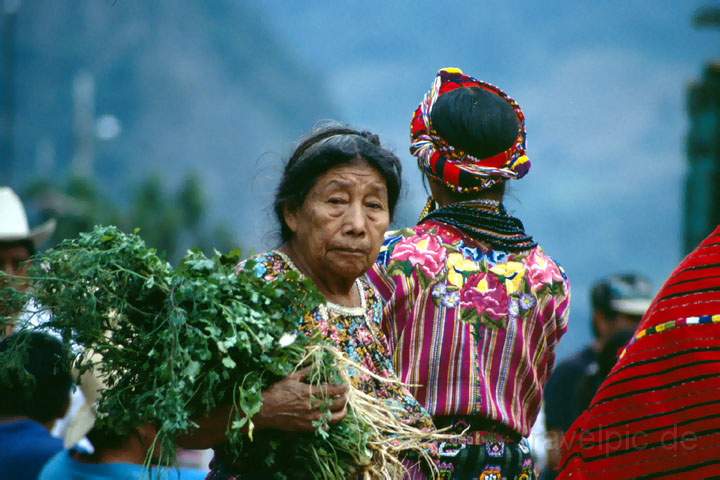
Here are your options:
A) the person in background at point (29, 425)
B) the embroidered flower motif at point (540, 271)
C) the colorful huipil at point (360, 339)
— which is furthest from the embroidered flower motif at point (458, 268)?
the person in background at point (29, 425)

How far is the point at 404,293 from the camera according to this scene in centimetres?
388

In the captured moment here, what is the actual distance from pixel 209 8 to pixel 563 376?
91448mm

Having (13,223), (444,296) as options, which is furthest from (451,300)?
(13,223)

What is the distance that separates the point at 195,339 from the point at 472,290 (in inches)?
53.4

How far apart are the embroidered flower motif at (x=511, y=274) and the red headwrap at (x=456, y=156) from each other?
0.30 metres

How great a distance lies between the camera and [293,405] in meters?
3.01

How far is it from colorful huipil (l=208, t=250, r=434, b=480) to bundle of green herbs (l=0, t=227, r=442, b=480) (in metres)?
0.15

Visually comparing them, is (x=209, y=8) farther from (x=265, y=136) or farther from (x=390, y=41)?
(x=390, y=41)

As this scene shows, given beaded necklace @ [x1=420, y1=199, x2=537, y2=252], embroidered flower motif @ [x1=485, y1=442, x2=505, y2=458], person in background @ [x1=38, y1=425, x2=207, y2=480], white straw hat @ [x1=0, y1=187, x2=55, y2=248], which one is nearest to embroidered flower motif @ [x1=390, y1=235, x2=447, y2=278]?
beaded necklace @ [x1=420, y1=199, x2=537, y2=252]

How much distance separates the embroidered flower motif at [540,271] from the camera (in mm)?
4062

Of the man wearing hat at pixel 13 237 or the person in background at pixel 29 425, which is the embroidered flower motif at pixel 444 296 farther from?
the man wearing hat at pixel 13 237

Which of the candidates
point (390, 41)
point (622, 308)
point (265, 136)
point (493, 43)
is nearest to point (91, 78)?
point (265, 136)

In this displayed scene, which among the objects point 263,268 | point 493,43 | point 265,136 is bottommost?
point 263,268

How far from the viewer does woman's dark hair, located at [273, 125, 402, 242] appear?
11.4 ft
